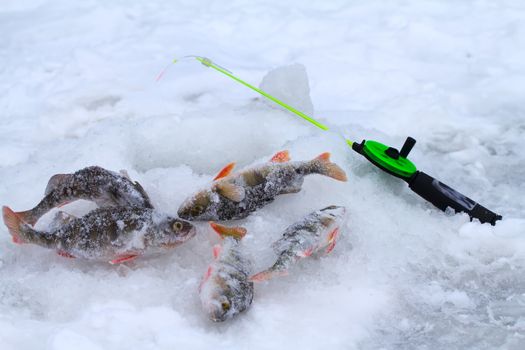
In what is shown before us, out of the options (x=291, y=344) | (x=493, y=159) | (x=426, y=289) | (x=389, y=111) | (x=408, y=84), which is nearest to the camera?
(x=291, y=344)

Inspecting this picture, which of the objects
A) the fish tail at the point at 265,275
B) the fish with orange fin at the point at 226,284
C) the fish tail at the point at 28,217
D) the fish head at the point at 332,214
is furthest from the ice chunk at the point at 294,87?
the fish tail at the point at 28,217

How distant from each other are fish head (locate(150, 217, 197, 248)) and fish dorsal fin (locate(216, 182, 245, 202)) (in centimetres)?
33

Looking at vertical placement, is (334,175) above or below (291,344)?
above

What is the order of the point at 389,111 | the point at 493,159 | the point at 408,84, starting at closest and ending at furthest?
the point at 493,159
the point at 389,111
the point at 408,84

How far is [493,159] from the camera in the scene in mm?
3973

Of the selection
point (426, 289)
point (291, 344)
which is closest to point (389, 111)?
point (426, 289)

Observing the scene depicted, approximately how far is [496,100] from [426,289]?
2724 mm

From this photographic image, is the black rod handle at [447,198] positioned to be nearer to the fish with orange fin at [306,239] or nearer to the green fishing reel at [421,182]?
the green fishing reel at [421,182]

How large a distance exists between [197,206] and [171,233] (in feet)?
1.00

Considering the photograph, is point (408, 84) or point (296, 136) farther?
point (408, 84)

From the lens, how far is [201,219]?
297 cm

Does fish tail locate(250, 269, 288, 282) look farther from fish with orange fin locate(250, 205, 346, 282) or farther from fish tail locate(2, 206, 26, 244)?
fish tail locate(2, 206, 26, 244)

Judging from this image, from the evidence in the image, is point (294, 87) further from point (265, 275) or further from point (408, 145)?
point (265, 275)

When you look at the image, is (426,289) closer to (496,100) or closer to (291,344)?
(291,344)
